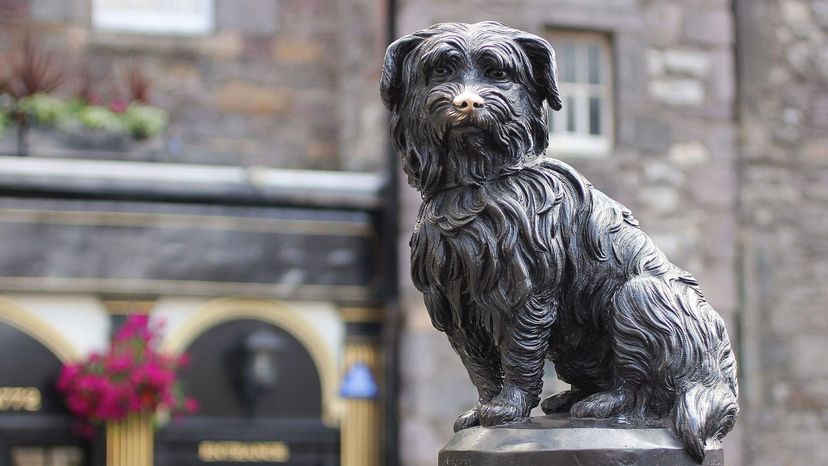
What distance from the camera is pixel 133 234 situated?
427 inches

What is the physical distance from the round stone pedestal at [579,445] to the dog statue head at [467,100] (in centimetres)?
63

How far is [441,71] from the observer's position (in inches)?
152

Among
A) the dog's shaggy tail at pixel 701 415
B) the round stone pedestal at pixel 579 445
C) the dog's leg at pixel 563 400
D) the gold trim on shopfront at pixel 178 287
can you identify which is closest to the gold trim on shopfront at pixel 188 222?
the gold trim on shopfront at pixel 178 287

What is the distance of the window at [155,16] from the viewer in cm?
1194

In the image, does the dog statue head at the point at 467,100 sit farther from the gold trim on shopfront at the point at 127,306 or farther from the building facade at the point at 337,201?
the gold trim on shopfront at the point at 127,306

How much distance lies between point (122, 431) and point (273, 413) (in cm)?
109

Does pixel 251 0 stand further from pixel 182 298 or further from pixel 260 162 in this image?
pixel 182 298

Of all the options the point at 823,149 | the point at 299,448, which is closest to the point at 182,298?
the point at 299,448

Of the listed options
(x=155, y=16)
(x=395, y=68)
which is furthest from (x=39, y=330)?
(x=395, y=68)

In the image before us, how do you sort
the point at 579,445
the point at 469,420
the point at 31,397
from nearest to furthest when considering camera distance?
the point at 579,445 < the point at 469,420 < the point at 31,397

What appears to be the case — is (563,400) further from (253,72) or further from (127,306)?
(253,72)

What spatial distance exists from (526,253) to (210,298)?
740 centimetres

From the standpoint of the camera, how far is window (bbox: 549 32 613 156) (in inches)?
445

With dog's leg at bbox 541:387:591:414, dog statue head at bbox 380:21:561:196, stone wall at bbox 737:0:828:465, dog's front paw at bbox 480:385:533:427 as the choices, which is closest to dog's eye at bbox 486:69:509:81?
dog statue head at bbox 380:21:561:196
